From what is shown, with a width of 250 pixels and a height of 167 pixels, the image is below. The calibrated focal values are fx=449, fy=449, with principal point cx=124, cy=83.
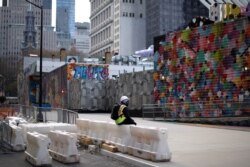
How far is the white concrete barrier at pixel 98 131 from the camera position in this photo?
15008mm

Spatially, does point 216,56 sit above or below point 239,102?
above

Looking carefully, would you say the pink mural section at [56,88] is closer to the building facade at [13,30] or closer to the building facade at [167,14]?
the building facade at [13,30]

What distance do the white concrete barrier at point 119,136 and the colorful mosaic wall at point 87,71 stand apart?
35.6 m

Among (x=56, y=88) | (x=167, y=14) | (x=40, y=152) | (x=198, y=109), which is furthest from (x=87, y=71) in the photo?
(x=167, y=14)

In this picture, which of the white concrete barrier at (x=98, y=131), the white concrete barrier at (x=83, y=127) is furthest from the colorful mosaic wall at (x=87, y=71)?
the white concrete barrier at (x=98, y=131)

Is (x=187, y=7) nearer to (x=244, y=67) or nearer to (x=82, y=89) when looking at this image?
(x=82, y=89)

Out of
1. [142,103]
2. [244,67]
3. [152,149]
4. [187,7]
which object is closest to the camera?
[152,149]

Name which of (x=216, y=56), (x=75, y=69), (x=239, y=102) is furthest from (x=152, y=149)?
(x=75, y=69)

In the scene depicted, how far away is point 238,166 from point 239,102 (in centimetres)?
1398

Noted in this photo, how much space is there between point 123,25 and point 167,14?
51.8 ft

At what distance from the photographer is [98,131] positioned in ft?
51.0

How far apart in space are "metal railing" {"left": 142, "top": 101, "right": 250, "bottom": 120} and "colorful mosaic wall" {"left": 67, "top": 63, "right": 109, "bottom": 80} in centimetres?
1833

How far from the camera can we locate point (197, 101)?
90.0ft

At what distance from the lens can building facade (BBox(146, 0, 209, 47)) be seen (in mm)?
149625
